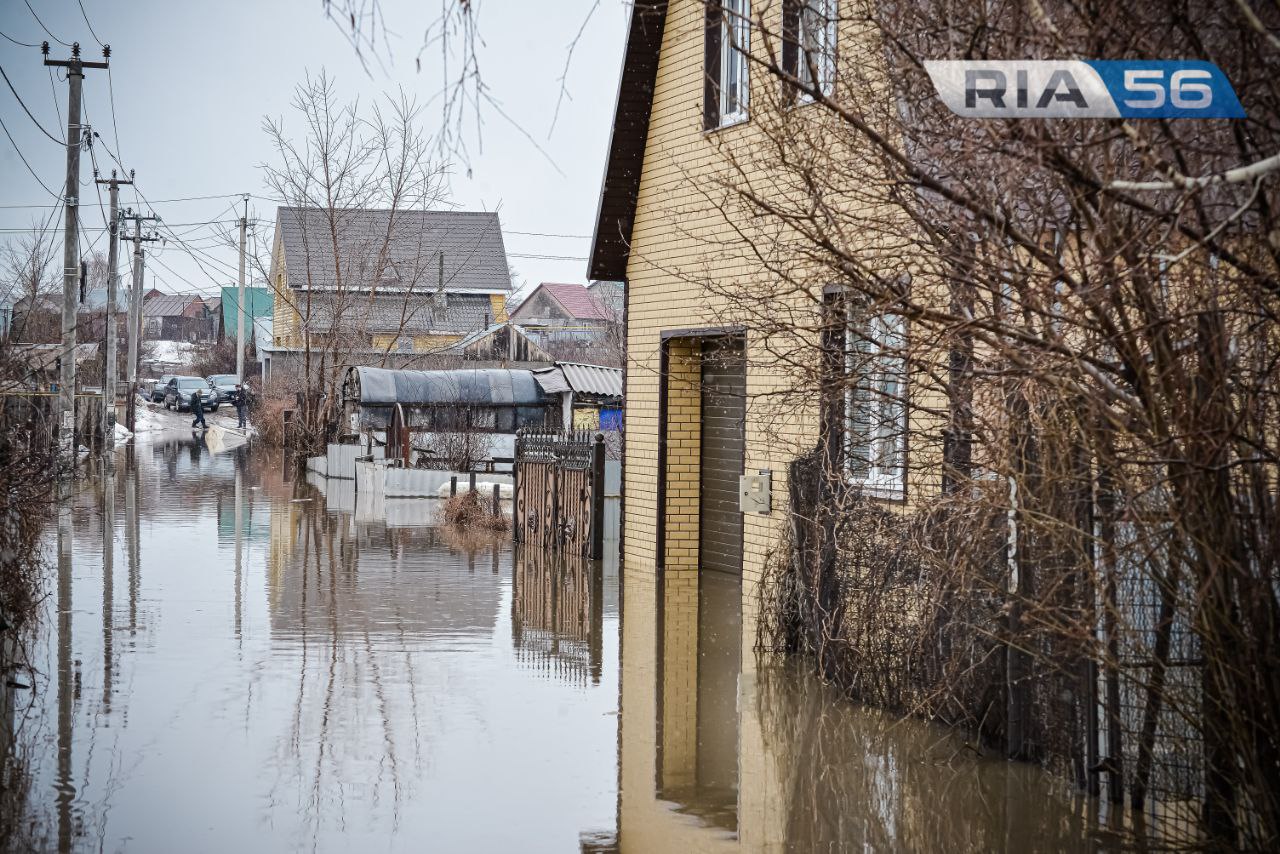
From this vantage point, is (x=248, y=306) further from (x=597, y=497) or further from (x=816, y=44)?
(x=816, y=44)

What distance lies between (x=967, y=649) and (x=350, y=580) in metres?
8.71

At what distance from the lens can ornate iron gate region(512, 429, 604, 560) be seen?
17719 mm

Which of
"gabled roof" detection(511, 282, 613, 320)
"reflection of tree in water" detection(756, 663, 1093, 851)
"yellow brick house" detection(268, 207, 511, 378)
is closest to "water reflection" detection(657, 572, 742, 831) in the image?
"reflection of tree in water" detection(756, 663, 1093, 851)

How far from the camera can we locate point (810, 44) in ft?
38.9

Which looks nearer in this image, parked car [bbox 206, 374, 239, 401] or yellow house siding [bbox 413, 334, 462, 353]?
yellow house siding [bbox 413, 334, 462, 353]

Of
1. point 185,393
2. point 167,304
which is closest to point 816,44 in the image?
point 185,393

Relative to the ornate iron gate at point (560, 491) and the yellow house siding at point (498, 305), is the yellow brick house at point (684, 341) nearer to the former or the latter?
the ornate iron gate at point (560, 491)

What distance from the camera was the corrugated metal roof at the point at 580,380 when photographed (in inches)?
1280

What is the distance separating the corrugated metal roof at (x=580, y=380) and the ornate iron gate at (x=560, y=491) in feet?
40.7

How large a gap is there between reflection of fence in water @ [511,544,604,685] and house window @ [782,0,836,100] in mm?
4498

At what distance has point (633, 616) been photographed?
44.1ft

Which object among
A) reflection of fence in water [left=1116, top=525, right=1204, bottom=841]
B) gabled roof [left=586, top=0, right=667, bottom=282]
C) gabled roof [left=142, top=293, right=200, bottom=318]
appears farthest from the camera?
gabled roof [left=142, top=293, right=200, bottom=318]

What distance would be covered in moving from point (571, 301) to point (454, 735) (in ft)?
274

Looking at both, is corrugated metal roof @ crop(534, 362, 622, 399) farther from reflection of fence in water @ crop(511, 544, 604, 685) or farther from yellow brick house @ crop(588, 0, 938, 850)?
yellow brick house @ crop(588, 0, 938, 850)
